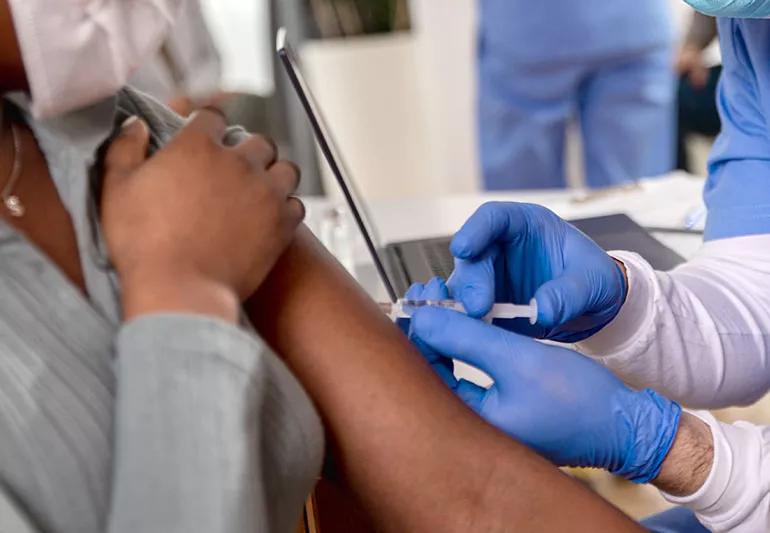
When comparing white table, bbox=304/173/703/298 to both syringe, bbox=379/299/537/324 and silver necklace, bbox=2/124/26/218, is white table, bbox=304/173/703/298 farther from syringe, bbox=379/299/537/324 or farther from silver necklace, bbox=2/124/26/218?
silver necklace, bbox=2/124/26/218

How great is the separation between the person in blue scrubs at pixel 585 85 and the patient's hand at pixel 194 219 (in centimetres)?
174

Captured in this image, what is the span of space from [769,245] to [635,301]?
0.21 meters

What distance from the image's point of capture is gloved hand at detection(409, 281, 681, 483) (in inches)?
35.2

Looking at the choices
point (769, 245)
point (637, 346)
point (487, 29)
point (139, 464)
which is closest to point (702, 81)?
point (487, 29)

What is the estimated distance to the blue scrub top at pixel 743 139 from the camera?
1137mm

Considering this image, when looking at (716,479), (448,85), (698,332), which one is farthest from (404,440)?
(448,85)

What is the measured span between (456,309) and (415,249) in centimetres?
49

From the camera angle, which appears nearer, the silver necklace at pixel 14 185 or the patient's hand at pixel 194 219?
the patient's hand at pixel 194 219

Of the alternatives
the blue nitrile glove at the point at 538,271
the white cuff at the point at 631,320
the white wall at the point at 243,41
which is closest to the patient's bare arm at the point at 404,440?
the blue nitrile glove at the point at 538,271

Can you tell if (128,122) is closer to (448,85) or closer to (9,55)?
(9,55)

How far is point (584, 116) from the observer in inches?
97.5

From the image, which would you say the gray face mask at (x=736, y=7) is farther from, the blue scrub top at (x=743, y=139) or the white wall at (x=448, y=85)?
the white wall at (x=448, y=85)

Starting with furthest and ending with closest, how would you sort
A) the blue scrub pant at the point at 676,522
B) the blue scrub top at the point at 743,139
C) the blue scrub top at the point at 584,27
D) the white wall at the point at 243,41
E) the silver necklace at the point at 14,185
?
1. the white wall at the point at 243,41
2. the blue scrub top at the point at 584,27
3. the blue scrub top at the point at 743,139
4. the blue scrub pant at the point at 676,522
5. the silver necklace at the point at 14,185

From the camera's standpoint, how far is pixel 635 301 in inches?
42.1
